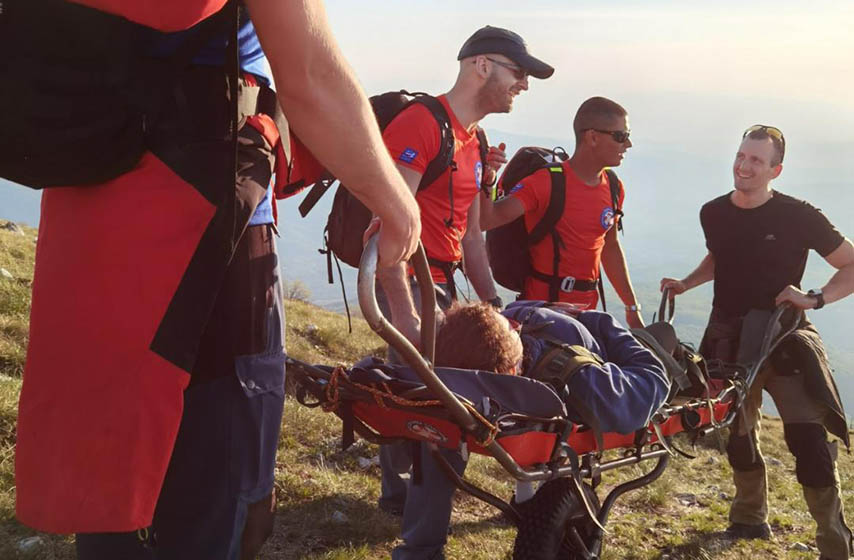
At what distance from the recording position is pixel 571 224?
664cm

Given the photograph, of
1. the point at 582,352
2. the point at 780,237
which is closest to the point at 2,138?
the point at 582,352

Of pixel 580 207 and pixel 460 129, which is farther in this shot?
pixel 580 207

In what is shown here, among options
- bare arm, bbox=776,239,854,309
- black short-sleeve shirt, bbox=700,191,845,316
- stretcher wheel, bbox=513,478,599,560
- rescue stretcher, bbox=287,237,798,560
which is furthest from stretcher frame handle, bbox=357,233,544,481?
black short-sleeve shirt, bbox=700,191,845,316

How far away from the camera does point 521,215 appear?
22.0 ft

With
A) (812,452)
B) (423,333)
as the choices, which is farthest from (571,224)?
(423,333)

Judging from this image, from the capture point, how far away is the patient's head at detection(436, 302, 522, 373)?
153 inches

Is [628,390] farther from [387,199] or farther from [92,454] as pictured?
[92,454]

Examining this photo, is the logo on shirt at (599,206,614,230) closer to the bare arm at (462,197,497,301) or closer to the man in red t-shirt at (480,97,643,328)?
the man in red t-shirt at (480,97,643,328)

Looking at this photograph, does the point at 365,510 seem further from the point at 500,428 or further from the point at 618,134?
the point at 618,134

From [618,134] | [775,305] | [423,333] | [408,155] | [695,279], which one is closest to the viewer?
[423,333]

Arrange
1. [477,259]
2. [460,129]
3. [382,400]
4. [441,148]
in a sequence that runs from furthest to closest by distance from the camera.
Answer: [477,259]
[460,129]
[441,148]
[382,400]

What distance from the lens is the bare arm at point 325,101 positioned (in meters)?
1.77

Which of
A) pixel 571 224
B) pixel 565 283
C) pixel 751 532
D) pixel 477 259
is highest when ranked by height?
pixel 571 224

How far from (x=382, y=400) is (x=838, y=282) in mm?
4583
